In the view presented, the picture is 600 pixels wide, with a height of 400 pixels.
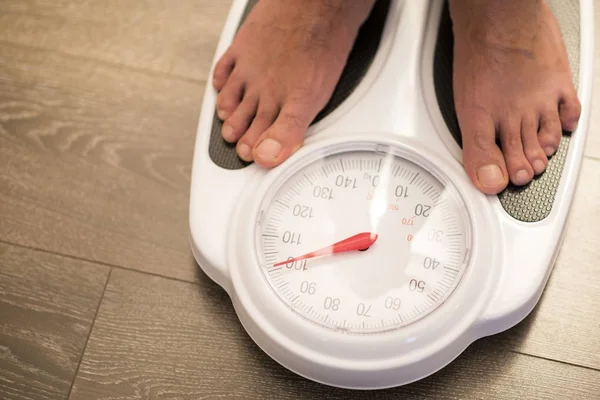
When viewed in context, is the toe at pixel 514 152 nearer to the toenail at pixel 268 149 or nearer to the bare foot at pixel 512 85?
the bare foot at pixel 512 85

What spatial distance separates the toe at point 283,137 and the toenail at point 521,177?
24 cm

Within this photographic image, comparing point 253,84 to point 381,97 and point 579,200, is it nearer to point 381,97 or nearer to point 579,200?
point 381,97

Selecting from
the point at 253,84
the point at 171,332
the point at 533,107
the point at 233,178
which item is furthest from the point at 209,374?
the point at 533,107

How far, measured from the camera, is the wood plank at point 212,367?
0.73 metres

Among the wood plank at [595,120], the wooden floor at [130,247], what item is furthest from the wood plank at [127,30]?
the wood plank at [595,120]

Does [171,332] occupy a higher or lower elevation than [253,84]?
lower

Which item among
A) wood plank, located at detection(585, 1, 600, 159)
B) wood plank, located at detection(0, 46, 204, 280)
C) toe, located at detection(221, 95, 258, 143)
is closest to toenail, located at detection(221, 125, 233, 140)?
toe, located at detection(221, 95, 258, 143)

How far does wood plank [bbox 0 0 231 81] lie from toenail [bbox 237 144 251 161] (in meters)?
0.21

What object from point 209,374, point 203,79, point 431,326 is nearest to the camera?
point 431,326

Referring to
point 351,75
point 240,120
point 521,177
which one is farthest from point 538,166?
point 240,120

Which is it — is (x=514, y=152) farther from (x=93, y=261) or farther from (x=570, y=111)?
(x=93, y=261)

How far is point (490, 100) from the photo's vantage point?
2.54ft

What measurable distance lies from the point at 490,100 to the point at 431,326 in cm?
28

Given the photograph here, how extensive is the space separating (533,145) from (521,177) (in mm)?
48
